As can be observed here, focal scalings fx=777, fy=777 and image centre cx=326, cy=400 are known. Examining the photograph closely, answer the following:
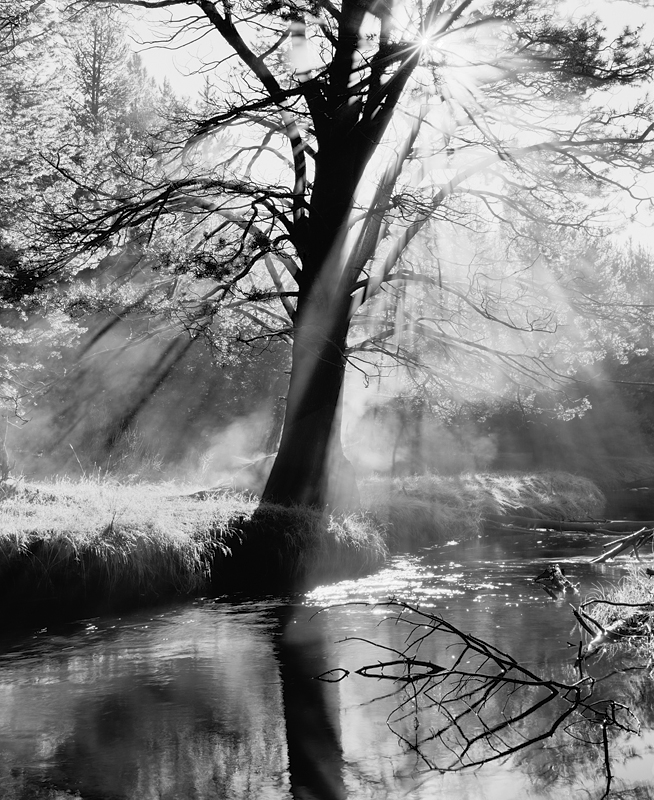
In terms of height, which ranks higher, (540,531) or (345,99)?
(345,99)

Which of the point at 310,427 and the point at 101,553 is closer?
the point at 101,553

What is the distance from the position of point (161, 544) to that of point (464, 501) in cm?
961

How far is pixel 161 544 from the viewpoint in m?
10.2

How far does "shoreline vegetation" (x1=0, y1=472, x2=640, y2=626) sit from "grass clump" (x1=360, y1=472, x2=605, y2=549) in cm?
→ 7

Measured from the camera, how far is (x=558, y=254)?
A: 13.0 m

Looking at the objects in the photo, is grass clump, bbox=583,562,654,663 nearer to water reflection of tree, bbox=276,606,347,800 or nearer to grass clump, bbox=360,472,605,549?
water reflection of tree, bbox=276,606,347,800

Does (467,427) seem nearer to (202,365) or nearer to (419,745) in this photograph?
(202,365)

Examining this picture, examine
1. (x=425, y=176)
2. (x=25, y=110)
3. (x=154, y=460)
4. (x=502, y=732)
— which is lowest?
(x=502, y=732)

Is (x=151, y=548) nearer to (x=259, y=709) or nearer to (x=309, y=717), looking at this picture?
(x=259, y=709)

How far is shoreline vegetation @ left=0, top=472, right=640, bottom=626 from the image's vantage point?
934cm

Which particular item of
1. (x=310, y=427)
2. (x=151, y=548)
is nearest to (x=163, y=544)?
(x=151, y=548)

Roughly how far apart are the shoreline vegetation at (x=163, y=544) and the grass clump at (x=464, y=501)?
0.07 m

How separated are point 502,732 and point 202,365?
23042 millimetres

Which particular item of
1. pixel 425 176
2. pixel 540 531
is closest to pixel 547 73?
pixel 425 176
